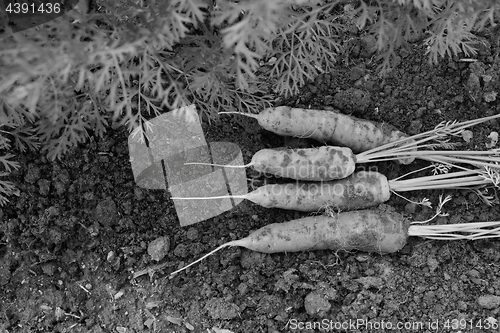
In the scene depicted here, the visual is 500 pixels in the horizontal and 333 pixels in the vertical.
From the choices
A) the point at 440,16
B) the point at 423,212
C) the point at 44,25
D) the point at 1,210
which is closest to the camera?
the point at 44,25

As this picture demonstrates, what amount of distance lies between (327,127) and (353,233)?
0.65 m

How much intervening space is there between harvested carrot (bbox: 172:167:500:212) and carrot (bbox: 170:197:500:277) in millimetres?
87

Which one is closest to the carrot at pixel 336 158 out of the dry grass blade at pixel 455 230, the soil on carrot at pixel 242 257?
the soil on carrot at pixel 242 257

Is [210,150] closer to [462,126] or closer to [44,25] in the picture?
[44,25]

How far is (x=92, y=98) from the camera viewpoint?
2.55m

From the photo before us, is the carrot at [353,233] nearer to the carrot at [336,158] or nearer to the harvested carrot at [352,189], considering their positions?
the harvested carrot at [352,189]

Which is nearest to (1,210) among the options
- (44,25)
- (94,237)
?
(94,237)

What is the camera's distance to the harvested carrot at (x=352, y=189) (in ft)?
9.46

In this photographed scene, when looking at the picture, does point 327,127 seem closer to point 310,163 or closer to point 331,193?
point 310,163

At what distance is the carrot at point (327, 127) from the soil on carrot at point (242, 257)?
12cm

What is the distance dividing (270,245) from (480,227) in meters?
1.25
